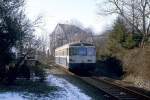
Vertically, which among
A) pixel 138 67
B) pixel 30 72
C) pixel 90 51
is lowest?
pixel 30 72

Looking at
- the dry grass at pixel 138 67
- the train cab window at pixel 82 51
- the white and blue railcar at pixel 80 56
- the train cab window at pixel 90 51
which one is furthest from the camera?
the train cab window at pixel 90 51

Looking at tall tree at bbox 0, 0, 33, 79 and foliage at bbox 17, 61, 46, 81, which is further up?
tall tree at bbox 0, 0, 33, 79

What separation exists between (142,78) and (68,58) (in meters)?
10.1

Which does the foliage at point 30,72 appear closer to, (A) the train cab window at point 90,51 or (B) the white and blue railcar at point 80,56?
(B) the white and blue railcar at point 80,56

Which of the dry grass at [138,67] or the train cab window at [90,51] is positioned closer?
the dry grass at [138,67]

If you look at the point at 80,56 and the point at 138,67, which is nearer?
the point at 138,67

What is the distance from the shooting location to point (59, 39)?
9419 cm

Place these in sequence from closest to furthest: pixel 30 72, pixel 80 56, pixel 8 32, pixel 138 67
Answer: pixel 8 32
pixel 30 72
pixel 138 67
pixel 80 56

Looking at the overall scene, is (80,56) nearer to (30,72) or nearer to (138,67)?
(138,67)

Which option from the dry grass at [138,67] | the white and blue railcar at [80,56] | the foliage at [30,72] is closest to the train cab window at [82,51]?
the white and blue railcar at [80,56]

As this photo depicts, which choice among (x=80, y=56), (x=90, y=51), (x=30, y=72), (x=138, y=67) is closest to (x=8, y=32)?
(x=30, y=72)

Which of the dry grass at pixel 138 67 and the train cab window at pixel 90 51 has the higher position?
the train cab window at pixel 90 51

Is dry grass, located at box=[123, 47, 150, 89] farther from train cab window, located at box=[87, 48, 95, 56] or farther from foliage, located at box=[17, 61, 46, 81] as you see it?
foliage, located at box=[17, 61, 46, 81]

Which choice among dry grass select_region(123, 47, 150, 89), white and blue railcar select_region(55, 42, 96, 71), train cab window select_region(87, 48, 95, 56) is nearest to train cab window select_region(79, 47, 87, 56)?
white and blue railcar select_region(55, 42, 96, 71)
